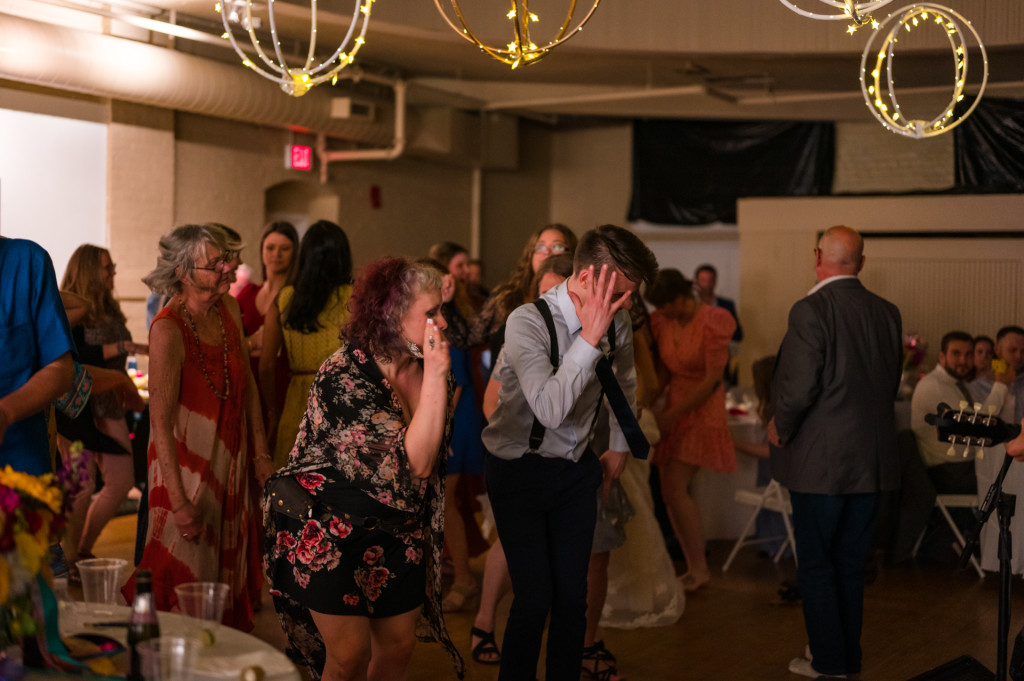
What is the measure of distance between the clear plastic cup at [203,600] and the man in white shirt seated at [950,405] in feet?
17.6

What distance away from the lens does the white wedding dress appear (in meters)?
4.70

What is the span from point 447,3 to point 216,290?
482cm

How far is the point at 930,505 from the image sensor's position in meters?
6.24

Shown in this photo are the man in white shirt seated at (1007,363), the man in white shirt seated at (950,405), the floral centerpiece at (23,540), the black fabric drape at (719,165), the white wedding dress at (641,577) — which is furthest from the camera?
the black fabric drape at (719,165)

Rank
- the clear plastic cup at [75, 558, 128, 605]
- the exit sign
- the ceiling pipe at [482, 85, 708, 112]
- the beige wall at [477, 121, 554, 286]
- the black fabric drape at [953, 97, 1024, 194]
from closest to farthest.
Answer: the clear plastic cup at [75, 558, 128, 605] < the ceiling pipe at [482, 85, 708, 112] < the exit sign < the black fabric drape at [953, 97, 1024, 194] < the beige wall at [477, 121, 554, 286]

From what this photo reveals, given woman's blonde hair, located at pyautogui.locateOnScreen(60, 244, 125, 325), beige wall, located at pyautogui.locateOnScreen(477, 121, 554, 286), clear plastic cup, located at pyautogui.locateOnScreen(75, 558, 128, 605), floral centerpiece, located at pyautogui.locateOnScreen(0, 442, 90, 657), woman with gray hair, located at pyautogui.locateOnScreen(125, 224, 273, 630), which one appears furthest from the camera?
beige wall, located at pyautogui.locateOnScreen(477, 121, 554, 286)

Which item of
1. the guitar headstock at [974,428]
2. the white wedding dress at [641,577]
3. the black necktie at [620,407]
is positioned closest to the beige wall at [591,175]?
the white wedding dress at [641,577]

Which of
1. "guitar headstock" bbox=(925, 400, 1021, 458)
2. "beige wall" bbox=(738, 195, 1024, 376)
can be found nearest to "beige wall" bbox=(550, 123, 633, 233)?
"beige wall" bbox=(738, 195, 1024, 376)

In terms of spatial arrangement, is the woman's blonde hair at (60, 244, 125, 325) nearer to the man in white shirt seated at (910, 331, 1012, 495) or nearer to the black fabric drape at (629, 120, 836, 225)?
the man in white shirt seated at (910, 331, 1012, 495)

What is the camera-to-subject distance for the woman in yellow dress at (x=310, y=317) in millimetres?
4125

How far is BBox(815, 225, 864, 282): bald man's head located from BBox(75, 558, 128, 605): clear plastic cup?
2.98 m

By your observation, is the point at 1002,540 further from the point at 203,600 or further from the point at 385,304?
the point at 203,600

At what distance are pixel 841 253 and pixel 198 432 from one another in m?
2.49

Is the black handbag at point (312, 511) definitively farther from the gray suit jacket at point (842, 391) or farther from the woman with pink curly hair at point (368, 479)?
the gray suit jacket at point (842, 391)
